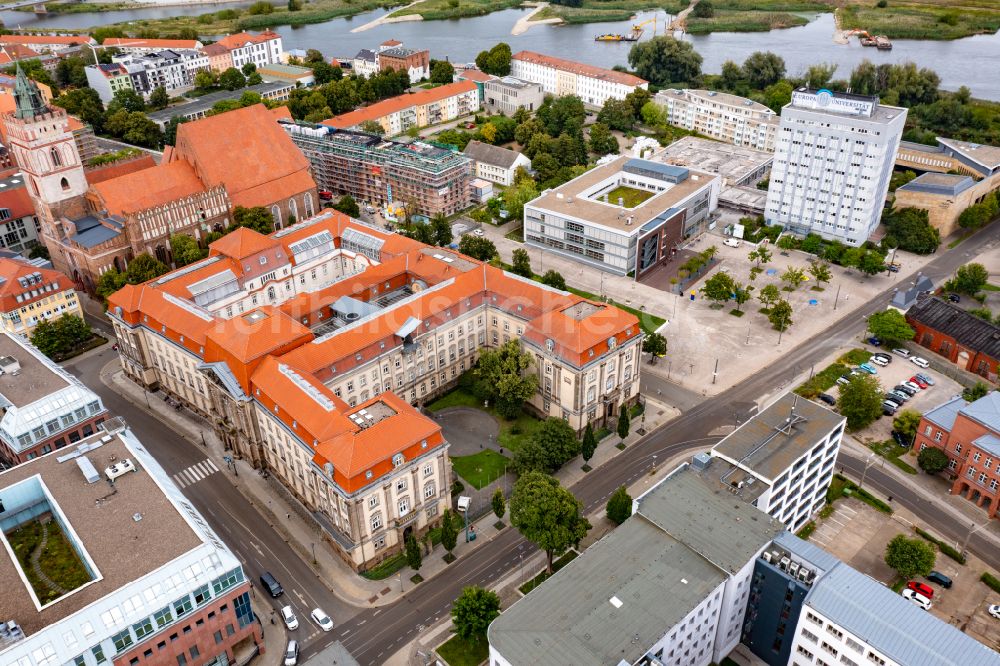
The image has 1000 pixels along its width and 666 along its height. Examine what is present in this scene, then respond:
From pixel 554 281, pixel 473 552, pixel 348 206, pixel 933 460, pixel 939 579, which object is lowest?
pixel 473 552

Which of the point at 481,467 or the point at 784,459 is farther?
the point at 481,467

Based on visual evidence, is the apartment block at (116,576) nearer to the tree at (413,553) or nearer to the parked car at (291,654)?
the parked car at (291,654)

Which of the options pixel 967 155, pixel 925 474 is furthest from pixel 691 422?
pixel 967 155

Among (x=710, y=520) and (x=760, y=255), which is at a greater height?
(x=710, y=520)

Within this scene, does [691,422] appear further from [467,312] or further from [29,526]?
[29,526]

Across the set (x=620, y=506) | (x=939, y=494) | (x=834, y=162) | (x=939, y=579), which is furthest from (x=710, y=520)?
(x=834, y=162)

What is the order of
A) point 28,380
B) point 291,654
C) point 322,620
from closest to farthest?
point 291,654 < point 322,620 < point 28,380

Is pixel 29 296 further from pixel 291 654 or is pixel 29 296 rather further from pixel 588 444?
pixel 588 444
